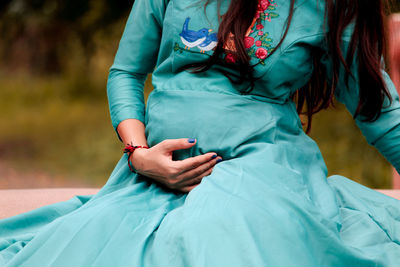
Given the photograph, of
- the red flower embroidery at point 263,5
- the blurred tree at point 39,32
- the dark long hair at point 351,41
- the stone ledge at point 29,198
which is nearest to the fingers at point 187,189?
the dark long hair at point 351,41

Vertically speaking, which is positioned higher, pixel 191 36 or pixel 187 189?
pixel 191 36

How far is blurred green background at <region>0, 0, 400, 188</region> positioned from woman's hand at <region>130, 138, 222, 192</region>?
2.97m

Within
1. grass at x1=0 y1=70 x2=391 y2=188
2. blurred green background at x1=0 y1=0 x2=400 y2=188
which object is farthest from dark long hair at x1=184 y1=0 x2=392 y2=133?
blurred green background at x1=0 y1=0 x2=400 y2=188

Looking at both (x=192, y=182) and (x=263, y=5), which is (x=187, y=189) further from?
(x=263, y=5)

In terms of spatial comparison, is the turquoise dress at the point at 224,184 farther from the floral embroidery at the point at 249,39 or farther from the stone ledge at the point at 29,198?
the stone ledge at the point at 29,198

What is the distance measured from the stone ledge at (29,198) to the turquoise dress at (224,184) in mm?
325

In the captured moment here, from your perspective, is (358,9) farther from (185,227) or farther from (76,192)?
(76,192)

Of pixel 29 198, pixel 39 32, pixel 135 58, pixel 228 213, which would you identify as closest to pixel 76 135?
pixel 39 32

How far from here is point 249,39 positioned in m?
0.94

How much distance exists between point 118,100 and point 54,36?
438 centimetres

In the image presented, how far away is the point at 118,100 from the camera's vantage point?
3.52ft

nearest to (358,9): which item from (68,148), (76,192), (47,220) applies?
(47,220)

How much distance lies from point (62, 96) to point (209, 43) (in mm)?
4378

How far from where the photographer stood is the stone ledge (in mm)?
1423
